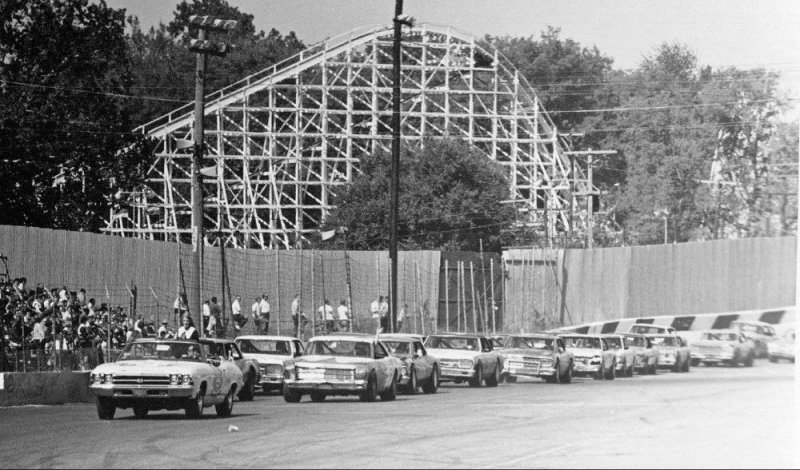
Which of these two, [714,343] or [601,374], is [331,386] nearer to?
[714,343]

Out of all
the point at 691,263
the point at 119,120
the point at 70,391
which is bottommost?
the point at 70,391

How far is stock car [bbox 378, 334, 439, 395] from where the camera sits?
30.2m

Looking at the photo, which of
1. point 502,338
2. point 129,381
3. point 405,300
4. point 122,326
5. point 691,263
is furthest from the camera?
point 405,300

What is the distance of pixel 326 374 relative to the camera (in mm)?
26609

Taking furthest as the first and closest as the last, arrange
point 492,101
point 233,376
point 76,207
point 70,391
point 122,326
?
1. point 492,101
2. point 76,207
3. point 122,326
4. point 70,391
5. point 233,376

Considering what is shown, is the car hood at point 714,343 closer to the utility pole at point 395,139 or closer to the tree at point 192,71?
the utility pole at point 395,139

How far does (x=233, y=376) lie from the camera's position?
2436cm

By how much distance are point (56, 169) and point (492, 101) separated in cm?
2534

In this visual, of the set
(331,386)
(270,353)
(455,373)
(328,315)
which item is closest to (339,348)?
(331,386)

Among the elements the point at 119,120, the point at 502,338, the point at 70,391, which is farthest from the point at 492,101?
the point at 70,391

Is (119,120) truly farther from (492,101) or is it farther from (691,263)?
(691,263)

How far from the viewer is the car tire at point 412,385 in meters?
30.2

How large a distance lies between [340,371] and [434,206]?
33.7 m

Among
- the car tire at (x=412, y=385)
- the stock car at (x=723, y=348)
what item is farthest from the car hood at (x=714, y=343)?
the car tire at (x=412, y=385)
